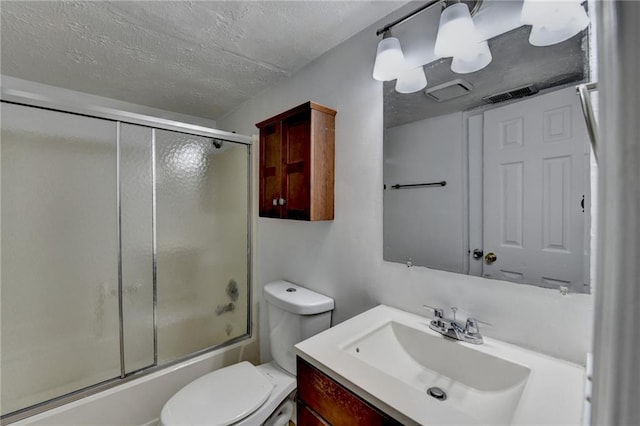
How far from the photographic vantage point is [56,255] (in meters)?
1.55

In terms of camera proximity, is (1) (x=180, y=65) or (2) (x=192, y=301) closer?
(1) (x=180, y=65)

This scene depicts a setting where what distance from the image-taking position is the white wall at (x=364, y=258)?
2.80 ft

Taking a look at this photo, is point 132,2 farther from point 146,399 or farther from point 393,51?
point 146,399

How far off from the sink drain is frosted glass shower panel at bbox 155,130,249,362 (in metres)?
1.50

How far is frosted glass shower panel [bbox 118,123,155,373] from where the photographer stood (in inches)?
64.1

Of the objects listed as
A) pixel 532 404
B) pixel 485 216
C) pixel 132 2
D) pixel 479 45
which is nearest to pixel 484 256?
pixel 485 216

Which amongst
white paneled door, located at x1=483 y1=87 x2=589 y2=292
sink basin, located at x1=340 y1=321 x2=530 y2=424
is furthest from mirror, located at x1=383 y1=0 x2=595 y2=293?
sink basin, located at x1=340 y1=321 x2=530 y2=424

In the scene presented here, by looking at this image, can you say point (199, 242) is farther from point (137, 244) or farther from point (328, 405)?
point (328, 405)

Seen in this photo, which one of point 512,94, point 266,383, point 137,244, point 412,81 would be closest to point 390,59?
point 412,81

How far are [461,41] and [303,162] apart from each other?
78cm

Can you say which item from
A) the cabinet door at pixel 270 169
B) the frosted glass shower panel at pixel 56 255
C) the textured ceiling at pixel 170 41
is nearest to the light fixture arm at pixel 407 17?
the textured ceiling at pixel 170 41

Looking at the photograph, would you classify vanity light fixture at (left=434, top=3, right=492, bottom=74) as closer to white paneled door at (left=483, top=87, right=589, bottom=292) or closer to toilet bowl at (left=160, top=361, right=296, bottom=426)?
white paneled door at (left=483, top=87, right=589, bottom=292)

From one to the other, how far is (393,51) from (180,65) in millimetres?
1262

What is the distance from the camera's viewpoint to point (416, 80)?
44.9 inches
